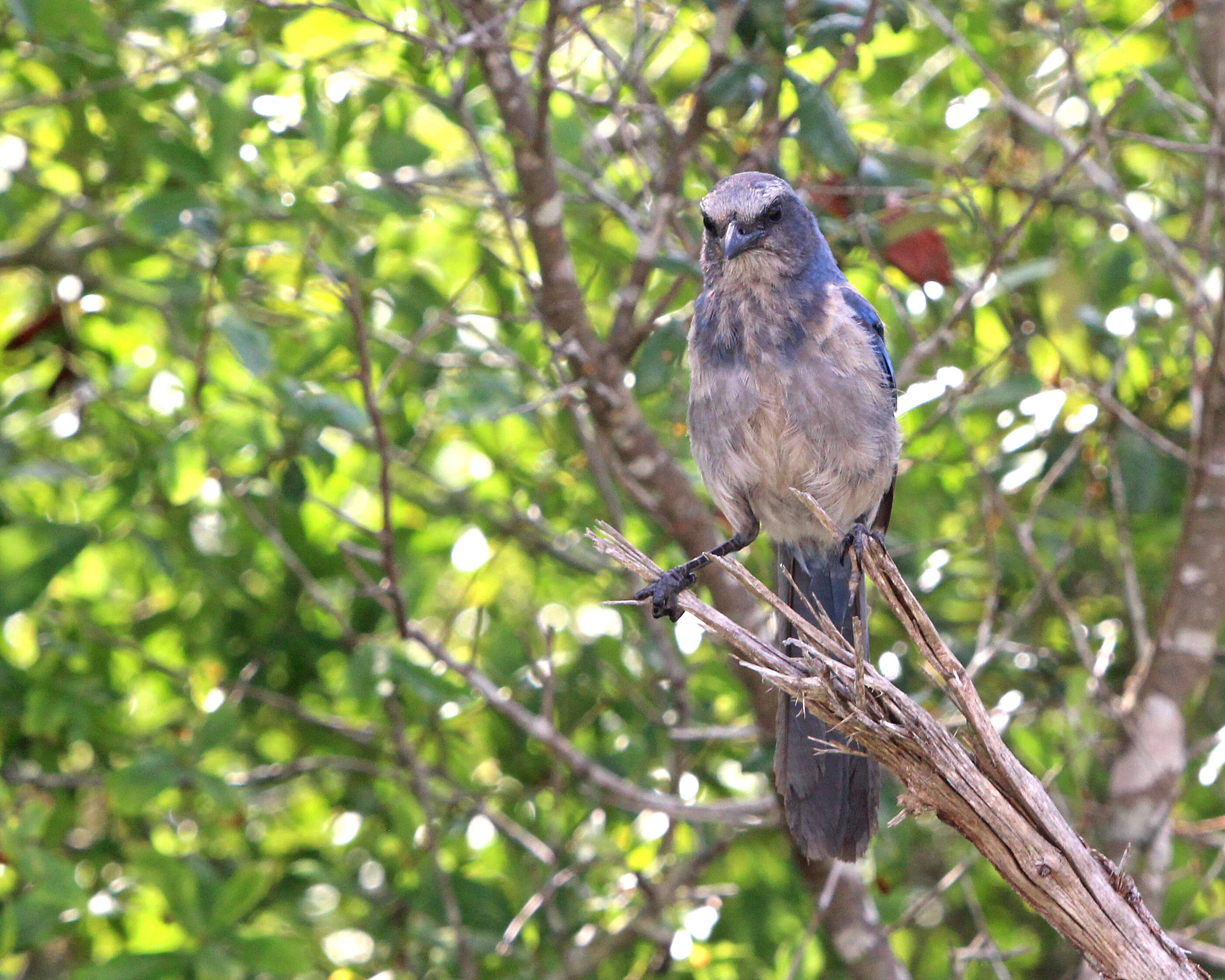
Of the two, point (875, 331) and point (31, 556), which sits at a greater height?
point (875, 331)

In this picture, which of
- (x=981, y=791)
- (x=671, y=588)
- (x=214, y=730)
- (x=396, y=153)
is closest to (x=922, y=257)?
(x=671, y=588)

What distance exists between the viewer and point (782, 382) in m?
3.47

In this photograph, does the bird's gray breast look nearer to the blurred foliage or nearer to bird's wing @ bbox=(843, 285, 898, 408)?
bird's wing @ bbox=(843, 285, 898, 408)

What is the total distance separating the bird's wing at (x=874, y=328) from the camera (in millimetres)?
3625

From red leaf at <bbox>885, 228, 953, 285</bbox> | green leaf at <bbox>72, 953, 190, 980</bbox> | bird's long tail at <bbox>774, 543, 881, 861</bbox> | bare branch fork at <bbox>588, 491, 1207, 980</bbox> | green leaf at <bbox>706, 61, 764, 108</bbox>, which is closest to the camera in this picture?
bare branch fork at <bbox>588, 491, 1207, 980</bbox>

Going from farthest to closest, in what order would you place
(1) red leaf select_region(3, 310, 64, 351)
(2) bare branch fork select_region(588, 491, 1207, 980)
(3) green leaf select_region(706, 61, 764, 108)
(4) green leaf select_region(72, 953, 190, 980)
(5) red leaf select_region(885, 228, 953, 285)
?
1. (1) red leaf select_region(3, 310, 64, 351)
2. (5) red leaf select_region(885, 228, 953, 285)
3. (3) green leaf select_region(706, 61, 764, 108)
4. (4) green leaf select_region(72, 953, 190, 980)
5. (2) bare branch fork select_region(588, 491, 1207, 980)

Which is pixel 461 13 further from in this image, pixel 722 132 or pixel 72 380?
pixel 72 380

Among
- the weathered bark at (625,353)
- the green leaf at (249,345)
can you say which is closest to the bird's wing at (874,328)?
the weathered bark at (625,353)

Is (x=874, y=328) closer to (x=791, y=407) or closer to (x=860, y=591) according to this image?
(x=791, y=407)

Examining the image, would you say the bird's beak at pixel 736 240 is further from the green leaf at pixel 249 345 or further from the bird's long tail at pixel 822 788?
the green leaf at pixel 249 345

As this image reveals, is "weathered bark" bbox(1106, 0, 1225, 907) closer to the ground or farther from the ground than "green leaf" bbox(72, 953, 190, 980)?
farther from the ground

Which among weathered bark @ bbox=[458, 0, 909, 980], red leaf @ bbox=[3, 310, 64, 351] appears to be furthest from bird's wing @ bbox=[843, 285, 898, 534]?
red leaf @ bbox=[3, 310, 64, 351]

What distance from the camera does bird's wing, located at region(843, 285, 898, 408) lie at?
3.62 metres

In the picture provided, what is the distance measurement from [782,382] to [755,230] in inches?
15.8
